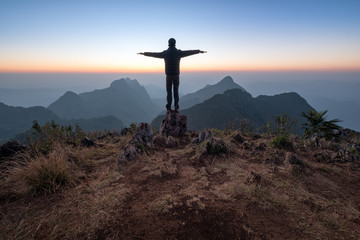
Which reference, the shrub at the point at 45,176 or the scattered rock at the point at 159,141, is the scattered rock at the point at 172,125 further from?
the shrub at the point at 45,176

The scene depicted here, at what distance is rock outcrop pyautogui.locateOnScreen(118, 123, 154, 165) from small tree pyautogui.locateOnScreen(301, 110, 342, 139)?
7949mm

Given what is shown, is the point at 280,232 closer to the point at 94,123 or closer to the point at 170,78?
the point at 170,78

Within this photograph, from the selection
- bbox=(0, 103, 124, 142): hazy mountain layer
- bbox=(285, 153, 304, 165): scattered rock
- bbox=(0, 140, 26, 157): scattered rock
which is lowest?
bbox=(0, 103, 124, 142): hazy mountain layer

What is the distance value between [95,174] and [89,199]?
1365mm

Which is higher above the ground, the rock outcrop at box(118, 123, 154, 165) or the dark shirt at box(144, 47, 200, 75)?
the dark shirt at box(144, 47, 200, 75)

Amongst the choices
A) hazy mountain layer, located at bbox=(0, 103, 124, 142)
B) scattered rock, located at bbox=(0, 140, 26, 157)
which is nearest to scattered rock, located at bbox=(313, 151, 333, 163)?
scattered rock, located at bbox=(0, 140, 26, 157)

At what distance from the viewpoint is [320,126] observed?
361 inches

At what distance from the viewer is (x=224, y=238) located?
263 centimetres

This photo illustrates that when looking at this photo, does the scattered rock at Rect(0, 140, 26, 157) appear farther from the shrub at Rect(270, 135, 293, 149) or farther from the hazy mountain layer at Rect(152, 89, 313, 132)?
the hazy mountain layer at Rect(152, 89, 313, 132)

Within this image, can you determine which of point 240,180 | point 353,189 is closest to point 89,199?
point 240,180

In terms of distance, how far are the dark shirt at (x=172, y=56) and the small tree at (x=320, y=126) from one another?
23.1 ft

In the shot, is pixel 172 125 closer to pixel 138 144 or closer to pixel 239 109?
pixel 138 144

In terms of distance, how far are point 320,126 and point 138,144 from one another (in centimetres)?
937

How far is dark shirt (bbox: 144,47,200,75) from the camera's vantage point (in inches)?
334
